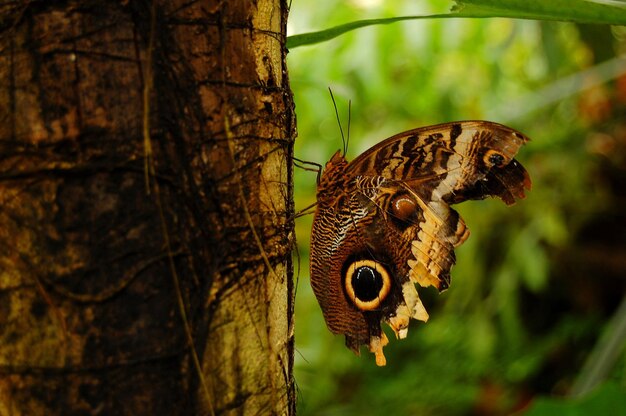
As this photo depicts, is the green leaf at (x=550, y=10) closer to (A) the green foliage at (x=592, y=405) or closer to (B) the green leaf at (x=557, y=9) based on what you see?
(B) the green leaf at (x=557, y=9)

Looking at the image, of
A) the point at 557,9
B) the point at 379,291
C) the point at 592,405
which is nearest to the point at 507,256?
the point at 592,405

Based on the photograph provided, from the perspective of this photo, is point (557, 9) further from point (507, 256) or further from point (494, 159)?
point (507, 256)

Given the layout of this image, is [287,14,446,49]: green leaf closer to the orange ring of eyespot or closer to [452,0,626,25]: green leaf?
[452,0,626,25]: green leaf

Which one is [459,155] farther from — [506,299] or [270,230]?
[506,299]

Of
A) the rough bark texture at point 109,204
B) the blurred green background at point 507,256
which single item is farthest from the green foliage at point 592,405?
the blurred green background at point 507,256

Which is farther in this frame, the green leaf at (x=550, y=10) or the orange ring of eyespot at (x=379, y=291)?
the orange ring of eyespot at (x=379, y=291)

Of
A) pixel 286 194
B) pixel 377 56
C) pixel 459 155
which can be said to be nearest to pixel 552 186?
pixel 377 56
